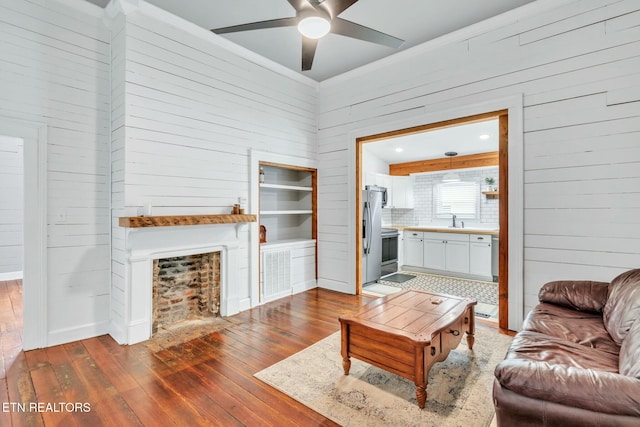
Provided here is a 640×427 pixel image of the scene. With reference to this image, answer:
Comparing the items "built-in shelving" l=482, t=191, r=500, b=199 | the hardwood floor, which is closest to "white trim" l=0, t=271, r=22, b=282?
the hardwood floor

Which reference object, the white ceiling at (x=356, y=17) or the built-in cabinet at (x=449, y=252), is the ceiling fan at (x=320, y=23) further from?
the built-in cabinet at (x=449, y=252)

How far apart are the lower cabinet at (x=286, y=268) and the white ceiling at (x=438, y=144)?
2544mm

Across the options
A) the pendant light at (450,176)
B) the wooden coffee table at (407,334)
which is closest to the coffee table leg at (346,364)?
the wooden coffee table at (407,334)

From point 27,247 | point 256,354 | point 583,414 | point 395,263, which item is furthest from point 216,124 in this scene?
point 395,263

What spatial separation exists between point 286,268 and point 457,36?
3.71m

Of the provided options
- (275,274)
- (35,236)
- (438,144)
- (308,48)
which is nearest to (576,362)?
(308,48)

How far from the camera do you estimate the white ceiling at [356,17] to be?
10.5ft

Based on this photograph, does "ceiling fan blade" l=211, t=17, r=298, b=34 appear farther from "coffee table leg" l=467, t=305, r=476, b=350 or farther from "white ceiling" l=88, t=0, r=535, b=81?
"coffee table leg" l=467, t=305, r=476, b=350

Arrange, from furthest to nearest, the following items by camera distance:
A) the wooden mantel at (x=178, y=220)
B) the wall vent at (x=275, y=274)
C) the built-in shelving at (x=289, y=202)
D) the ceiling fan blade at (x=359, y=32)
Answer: the built-in shelving at (x=289, y=202), the wall vent at (x=275, y=274), the wooden mantel at (x=178, y=220), the ceiling fan blade at (x=359, y=32)

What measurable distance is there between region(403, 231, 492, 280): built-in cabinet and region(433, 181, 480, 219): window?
0.95 m

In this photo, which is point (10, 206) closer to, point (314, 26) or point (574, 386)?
point (314, 26)

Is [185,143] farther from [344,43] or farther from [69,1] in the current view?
[344,43]

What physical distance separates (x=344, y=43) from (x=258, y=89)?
1284 mm

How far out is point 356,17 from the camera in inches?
135
